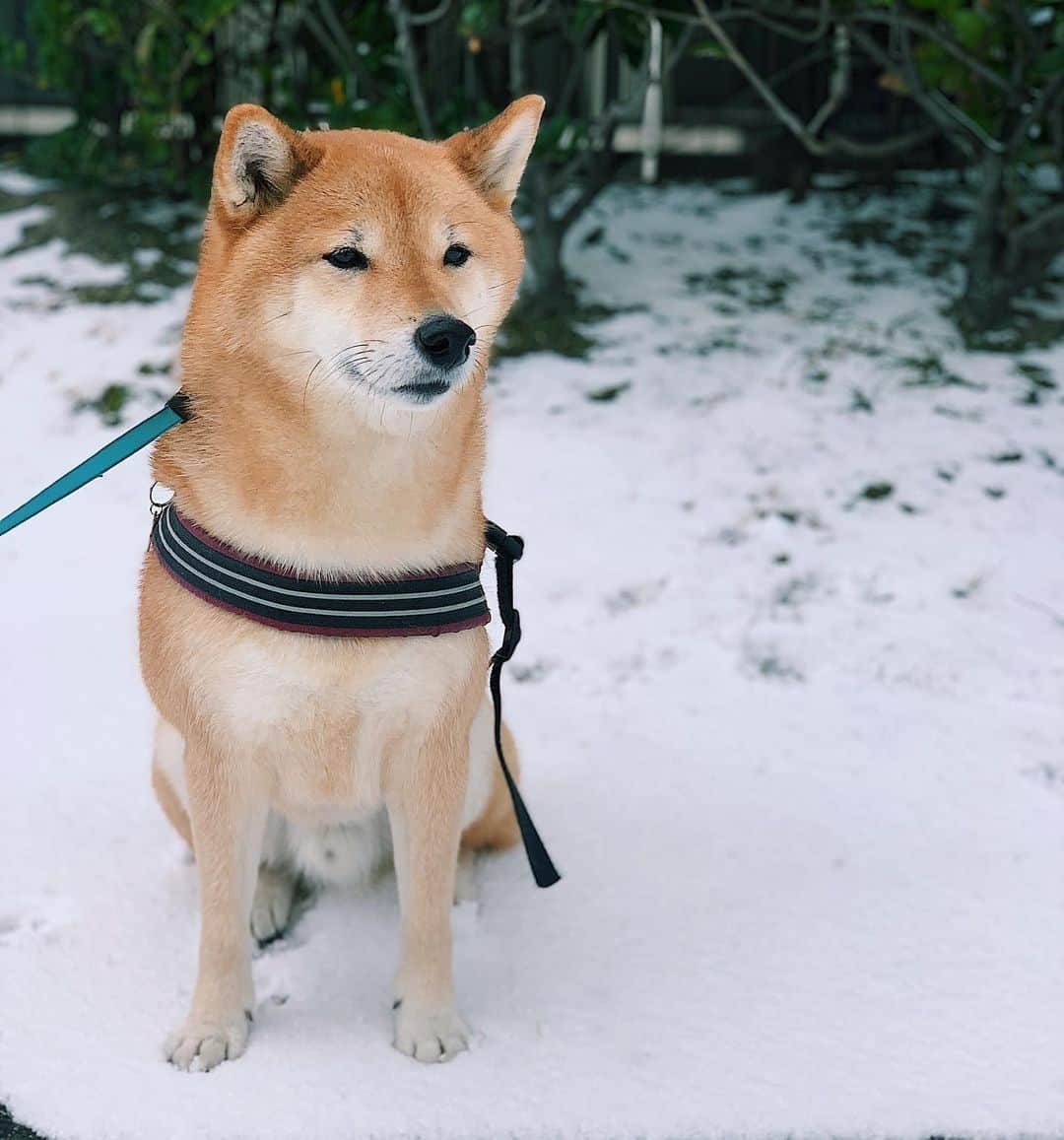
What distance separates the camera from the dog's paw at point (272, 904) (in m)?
2.38

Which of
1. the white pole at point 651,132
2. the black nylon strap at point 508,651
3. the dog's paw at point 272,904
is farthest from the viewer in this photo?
the white pole at point 651,132

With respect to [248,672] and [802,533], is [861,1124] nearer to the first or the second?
[248,672]

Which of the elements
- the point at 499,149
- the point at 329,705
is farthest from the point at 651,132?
the point at 329,705

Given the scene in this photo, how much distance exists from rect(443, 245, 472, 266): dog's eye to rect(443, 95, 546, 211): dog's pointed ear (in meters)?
0.17

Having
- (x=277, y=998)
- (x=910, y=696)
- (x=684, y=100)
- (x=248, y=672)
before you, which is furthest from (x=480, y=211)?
(x=684, y=100)

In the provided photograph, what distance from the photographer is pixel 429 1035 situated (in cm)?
210

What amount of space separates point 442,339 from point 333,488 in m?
0.31

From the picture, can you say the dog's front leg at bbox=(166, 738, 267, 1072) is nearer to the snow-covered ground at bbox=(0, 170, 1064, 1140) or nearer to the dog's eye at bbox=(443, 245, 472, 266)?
the snow-covered ground at bbox=(0, 170, 1064, 1140)

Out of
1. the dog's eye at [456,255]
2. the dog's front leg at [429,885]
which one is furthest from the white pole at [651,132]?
the dog's front leg at [429,885]

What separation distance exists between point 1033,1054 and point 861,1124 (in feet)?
1.21

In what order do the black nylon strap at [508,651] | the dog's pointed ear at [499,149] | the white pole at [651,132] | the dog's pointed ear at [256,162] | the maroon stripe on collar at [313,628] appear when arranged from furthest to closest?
1. the white pole at [651,132]
2. the black nylon strap at [508,651]
3. the dog's pointed ear at [499,149]
4. the maroon stripe on collar at [313,628]
5. the dog's pointed ear at [256,162]

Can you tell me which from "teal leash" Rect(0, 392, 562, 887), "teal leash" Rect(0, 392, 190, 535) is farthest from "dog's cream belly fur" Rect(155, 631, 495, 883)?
"teal leash" Rect(0, 392, 190, 535)

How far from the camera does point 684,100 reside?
7.03m

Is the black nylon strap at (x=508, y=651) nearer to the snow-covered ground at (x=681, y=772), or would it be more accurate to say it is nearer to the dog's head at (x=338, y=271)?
the snow-covered ground at (x=681, y=772)
